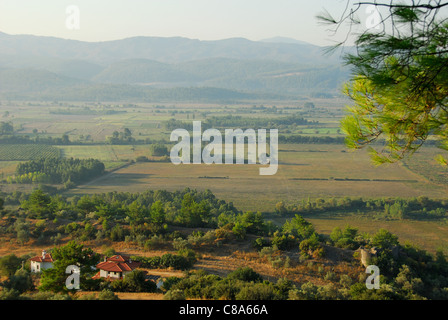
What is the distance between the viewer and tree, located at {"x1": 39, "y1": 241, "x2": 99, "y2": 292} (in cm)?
1013

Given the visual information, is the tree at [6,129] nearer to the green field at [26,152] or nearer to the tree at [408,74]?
the green field at [26,152]

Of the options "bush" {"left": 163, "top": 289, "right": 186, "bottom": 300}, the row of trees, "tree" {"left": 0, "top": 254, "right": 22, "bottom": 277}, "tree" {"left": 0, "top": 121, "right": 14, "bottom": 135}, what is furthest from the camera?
"tree" {"left": 0, "top": 121, "right": 14, "bottom": 135}

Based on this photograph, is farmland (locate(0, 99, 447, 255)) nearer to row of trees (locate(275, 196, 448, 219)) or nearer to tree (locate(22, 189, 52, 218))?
row of trees (locate(275, 196, 448, 219))

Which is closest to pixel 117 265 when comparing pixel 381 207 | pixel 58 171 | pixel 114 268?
pixel 114 268

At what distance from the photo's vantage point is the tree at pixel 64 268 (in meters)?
10.1

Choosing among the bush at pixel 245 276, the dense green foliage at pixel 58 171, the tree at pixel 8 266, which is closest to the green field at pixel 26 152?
the dense green foliage at pixel 58 171

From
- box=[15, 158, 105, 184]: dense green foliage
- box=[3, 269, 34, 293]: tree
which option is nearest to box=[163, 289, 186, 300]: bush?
box=[3, 269, 34, 293]: tree

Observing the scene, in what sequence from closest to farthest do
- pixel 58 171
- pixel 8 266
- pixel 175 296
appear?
pixel 175 296 < pixel 8 266 < pixel 58 171

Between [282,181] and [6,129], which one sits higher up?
[6,129]

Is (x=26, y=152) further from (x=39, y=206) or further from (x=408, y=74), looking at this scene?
(x=408, y=74)

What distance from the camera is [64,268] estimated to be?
34.5 feet

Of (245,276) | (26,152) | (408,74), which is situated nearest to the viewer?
(408,74)

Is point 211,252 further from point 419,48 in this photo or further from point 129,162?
point 129,162

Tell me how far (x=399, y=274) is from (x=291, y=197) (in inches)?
884
